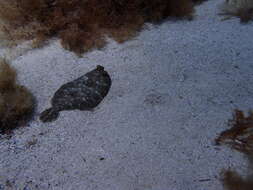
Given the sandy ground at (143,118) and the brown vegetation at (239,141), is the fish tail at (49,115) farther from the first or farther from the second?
the brown vegetation at (239,141)

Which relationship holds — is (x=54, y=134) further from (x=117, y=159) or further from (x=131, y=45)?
(x=131, y=45)

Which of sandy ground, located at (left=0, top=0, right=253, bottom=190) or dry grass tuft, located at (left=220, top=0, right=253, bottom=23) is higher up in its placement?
dry grass tuft, located at (left=220, top=0, right=253, bottom=23)

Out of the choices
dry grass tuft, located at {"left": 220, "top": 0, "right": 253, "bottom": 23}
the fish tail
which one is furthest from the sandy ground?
dry grass tuft, located at {"left": 220, "top": 0, "right": 253, "bottom": 23}

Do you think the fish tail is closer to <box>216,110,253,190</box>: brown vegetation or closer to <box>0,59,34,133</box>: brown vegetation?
<box>0,59,34,133</box>: brown vegetation

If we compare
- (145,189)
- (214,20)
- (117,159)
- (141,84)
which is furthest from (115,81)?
(214,20)

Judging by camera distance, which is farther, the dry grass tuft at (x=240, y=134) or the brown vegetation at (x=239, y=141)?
the dry grass tuft at (x=240, y=134)

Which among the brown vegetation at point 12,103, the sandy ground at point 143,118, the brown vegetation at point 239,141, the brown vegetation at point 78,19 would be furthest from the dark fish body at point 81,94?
the brown vegetation at point 239,141

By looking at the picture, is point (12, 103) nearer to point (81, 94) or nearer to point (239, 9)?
point (81, 94)
